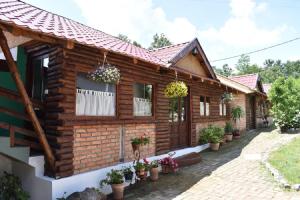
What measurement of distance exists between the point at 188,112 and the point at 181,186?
4.63 m

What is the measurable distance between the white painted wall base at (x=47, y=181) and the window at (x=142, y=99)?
2.26 meters

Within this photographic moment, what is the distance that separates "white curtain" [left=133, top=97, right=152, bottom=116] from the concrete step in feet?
11.0

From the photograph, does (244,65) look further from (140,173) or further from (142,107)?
(140,173)

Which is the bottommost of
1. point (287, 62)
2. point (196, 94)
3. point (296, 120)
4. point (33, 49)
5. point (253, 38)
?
point (296, 120)

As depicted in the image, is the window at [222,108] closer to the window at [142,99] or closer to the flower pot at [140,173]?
the window at [142,99]

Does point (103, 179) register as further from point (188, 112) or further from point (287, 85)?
point (287, 85)

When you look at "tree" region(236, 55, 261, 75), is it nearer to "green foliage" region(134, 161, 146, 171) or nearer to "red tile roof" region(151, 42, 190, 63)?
"red tile roof" region(151, 42, 190, 63)

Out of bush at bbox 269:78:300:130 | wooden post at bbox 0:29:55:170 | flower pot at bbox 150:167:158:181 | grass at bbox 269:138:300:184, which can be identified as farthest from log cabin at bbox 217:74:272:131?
wooden post at bbox 0:29:55:170

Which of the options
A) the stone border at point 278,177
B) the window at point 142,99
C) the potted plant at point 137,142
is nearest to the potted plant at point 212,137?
the stone border at point 278,177

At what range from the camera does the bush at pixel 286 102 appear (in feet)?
51.7

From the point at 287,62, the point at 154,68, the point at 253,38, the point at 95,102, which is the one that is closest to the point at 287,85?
the point at 253,38

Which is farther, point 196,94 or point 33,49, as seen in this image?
point 196,94

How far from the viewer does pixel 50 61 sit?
6.41 metres

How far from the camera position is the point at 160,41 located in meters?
49.9
